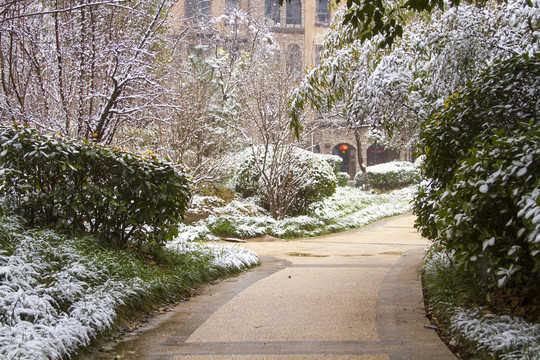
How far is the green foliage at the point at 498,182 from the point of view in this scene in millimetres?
3221

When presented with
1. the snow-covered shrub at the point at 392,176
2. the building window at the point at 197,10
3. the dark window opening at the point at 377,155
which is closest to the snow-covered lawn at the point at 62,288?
the building window at the point at 197,10

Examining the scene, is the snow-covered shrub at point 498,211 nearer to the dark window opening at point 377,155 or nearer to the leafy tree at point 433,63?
the leafy tree at point 433,63

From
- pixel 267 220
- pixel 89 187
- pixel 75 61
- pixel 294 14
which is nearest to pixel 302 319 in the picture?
pixel 89 187

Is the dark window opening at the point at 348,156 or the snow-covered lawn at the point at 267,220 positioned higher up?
the dark window opening at the point at 348,156

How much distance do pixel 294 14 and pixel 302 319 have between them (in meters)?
34.8

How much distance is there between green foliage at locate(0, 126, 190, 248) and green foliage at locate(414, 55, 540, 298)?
332 centimetres

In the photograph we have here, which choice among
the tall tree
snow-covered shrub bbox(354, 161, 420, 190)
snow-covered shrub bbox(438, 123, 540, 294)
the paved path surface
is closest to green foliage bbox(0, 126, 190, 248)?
the paved path surface

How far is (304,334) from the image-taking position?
157 inches

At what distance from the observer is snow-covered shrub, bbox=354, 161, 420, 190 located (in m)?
28.6

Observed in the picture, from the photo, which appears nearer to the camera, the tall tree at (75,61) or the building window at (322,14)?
the tall tree at (75,61)

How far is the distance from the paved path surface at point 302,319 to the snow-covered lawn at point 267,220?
4.10 metres

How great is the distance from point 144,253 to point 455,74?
4.67 meters

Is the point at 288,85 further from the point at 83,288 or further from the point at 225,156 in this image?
the point at 83,288

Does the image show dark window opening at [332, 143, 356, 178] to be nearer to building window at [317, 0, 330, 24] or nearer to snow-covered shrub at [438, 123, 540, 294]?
building window at [317, 0, 330, 24]
